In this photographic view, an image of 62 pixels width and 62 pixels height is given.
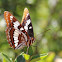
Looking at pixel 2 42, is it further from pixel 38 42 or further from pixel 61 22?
pixel 61 22

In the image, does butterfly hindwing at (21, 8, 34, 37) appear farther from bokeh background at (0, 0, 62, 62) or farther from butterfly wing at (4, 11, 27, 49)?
bokeh background at (0, 0, 62, 62)

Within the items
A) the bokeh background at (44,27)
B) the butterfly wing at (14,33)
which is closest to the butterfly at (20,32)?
the butterfly wing at (14,33)

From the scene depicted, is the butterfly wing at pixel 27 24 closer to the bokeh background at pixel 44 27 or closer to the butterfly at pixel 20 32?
the butterfly at pixel 20 32

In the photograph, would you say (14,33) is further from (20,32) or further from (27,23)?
(27,23)

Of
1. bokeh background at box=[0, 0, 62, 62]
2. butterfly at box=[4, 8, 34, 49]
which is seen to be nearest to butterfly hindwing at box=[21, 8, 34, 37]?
butterfly at box=[4, 8, 34, 49]

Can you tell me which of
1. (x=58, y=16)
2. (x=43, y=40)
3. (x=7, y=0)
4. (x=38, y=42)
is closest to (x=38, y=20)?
(x=58, y=16)

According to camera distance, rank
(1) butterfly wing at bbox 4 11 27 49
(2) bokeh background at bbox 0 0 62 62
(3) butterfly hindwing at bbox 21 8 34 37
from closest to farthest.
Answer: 1. (1) butterfly wing at bbox 4 11 27 49
2. (3) butterfly hindwing at bbox 21 8 34 37
3. (2) bokeh background at bbox 0 0 62 62

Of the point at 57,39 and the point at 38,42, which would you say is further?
the point at 57,39
